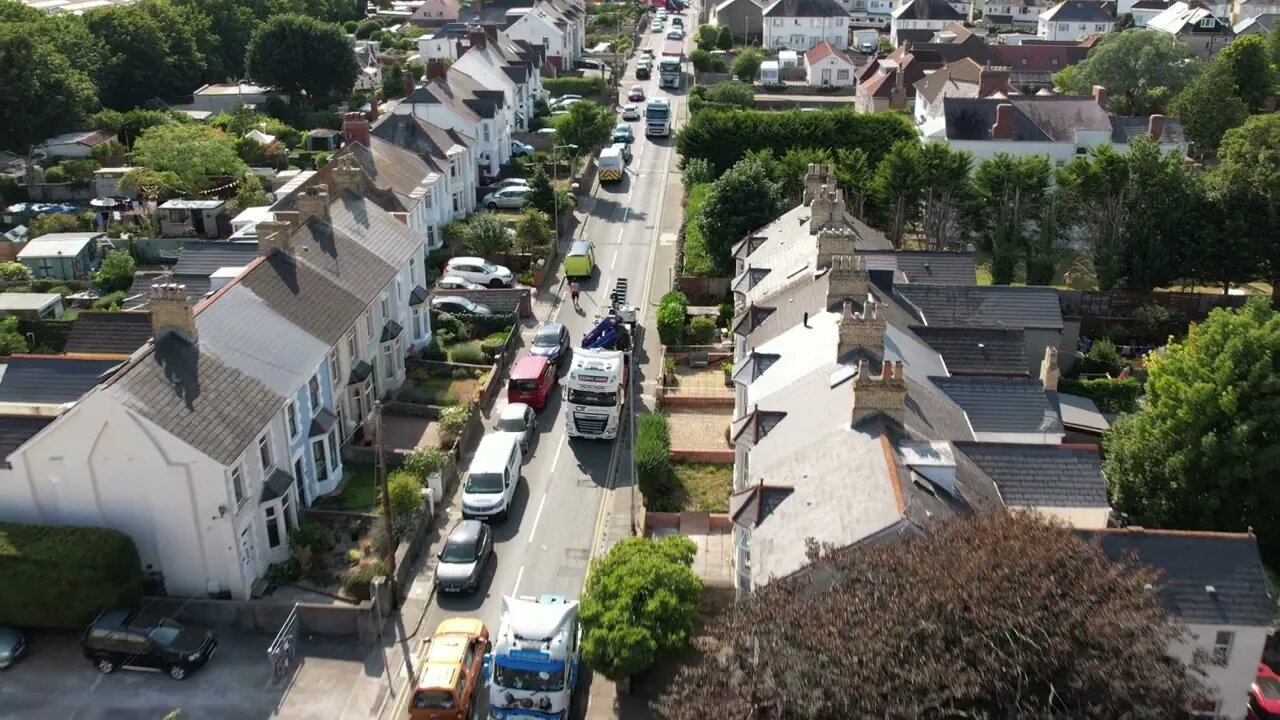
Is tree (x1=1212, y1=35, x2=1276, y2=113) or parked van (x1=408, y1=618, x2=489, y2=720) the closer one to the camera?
parked van (x1=408, y1=618, x2=489, y2=720)

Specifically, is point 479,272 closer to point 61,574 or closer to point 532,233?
point 532,233

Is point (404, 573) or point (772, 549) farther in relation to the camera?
point (404, 573)

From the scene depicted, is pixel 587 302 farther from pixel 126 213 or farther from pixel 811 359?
pixel 126 213

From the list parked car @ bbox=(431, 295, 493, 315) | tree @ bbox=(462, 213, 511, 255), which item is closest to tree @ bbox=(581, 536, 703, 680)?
parked car @ bbox=(431, 295, 493, 315)

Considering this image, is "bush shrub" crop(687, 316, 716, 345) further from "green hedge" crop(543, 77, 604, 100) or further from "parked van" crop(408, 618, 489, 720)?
"green hedge" crop(543, 77, 604, 100)

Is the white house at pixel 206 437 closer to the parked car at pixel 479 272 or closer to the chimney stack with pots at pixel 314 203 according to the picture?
the chimney stack with pots at pixel 314 203

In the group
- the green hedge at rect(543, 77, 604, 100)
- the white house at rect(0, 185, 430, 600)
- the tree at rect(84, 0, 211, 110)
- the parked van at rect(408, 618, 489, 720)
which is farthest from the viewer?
the green hedge at rect(543, 77, 604, 100)

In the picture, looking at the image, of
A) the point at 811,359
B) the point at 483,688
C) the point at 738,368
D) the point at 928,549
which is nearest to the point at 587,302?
the point at 738,368
